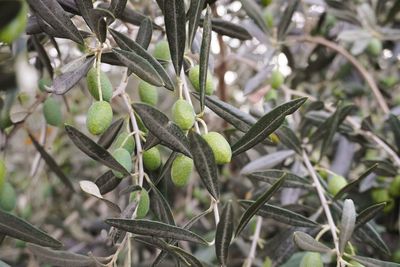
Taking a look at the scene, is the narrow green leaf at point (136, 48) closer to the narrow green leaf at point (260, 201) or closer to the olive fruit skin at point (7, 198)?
the narrow green leaf at point (260, 201)

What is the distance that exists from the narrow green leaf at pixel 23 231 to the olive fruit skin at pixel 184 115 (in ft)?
0.77

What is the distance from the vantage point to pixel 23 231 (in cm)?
68

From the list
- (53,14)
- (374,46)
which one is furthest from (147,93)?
(374,46)

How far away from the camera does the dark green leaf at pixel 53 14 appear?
69cm

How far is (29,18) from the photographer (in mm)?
781

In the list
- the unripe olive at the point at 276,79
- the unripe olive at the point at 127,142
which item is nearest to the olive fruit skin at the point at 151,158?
the unripe olive at the point at 127,142

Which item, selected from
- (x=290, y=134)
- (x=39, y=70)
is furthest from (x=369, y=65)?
(x=39, y=70)

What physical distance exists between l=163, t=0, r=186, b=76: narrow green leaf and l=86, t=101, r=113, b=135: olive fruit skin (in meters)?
0.13

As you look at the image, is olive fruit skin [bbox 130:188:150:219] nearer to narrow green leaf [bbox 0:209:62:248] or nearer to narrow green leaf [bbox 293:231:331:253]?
narrow green leaf [bbox 0:209:62:248]

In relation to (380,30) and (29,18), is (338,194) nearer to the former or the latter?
(29,18)

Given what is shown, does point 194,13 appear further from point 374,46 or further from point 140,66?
point 374,46

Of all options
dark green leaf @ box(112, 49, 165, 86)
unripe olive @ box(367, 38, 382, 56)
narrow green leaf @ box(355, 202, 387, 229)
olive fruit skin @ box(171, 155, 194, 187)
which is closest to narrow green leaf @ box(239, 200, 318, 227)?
narrow green leaf @ box(355, 202, 387, 229)

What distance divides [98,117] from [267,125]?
0.25m

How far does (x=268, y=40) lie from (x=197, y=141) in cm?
80
